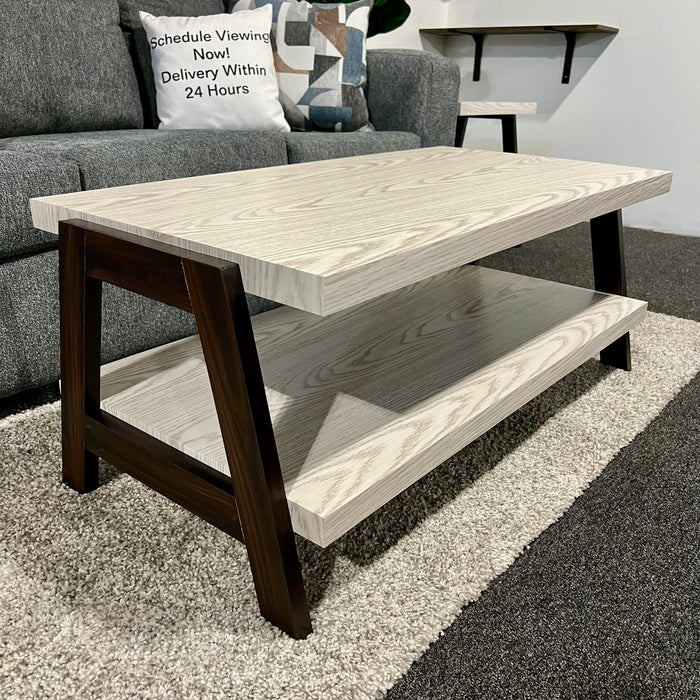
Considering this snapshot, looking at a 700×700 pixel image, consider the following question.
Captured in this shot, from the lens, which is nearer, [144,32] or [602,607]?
[602,607]

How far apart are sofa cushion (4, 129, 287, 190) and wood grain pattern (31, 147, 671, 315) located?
10.5 inches

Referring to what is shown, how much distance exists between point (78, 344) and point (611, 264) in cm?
101

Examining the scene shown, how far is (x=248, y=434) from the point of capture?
0.64 m

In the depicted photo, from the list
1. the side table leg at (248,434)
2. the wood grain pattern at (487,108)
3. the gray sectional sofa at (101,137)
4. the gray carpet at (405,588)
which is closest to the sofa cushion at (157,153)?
the gray sectional sofa at (101,137)

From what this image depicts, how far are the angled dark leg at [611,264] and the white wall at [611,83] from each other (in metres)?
1.68

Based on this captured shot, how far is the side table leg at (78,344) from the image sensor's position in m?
0.80

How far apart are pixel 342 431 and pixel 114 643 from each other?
0.33m

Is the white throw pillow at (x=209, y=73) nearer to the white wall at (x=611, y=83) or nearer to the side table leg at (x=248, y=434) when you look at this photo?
the side table leg at (x=248, y=434)

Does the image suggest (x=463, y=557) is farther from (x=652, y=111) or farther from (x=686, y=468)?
(x=652, y=111)

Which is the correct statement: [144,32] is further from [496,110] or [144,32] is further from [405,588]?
[405,588]

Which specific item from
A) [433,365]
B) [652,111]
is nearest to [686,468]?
[433,365]

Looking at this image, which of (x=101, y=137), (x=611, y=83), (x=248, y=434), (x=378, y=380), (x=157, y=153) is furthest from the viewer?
(x=611, y=83)

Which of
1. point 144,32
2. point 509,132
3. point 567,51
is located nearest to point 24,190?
point 144,32

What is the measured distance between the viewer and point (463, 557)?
Answer: 846 millimetres
